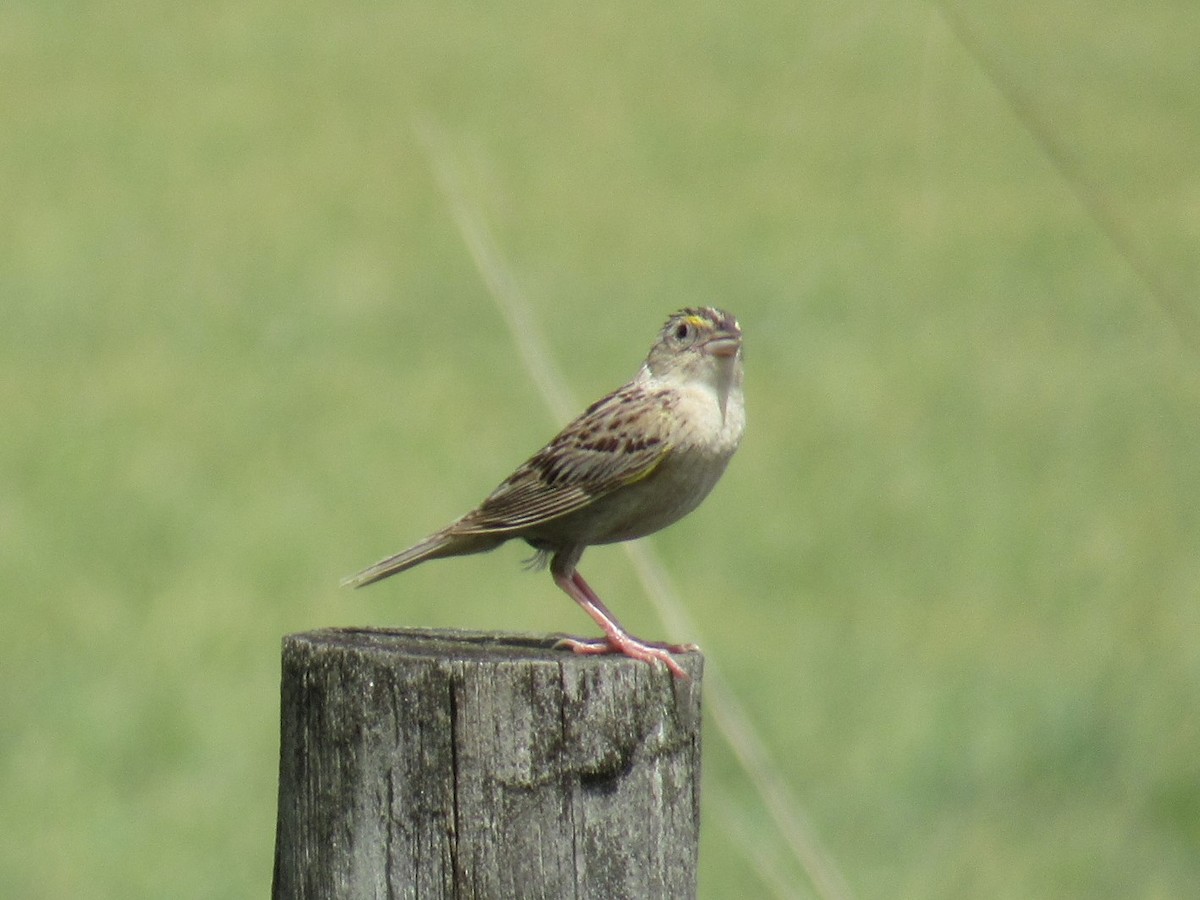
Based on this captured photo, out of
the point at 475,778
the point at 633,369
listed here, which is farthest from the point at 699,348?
the point at 633,369

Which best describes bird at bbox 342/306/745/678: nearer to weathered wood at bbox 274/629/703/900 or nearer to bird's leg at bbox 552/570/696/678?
bird's leg at bbox 552/570/696/678

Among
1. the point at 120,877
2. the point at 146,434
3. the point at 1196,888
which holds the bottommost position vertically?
the point at 1196,888

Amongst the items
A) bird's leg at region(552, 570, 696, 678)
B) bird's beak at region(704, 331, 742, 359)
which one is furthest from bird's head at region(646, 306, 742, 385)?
bird's leg at region(552, 570, 696, 678)

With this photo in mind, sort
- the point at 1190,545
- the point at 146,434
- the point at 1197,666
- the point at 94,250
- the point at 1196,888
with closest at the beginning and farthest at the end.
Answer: the point at 1196,888
the point at 1197,666
the point at 1190,545
the point at 146,434
the point at 94,250

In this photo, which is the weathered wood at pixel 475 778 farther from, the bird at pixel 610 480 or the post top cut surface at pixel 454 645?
the bird at pixel 610 480

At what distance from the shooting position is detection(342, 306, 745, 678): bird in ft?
15.1

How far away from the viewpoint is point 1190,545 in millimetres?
11602

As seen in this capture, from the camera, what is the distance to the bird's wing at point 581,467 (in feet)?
15.0

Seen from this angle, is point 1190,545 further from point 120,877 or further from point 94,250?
point 94,250

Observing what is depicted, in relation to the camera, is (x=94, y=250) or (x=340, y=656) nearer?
(x=340, y=656)

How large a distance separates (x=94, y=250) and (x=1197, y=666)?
1127 cm

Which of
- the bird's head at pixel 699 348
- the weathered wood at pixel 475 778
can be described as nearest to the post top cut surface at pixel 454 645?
the weathered wood at pixel 475 778

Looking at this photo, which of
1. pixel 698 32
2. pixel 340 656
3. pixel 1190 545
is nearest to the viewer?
pixel 340 656

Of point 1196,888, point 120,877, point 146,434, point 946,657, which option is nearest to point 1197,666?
point 946,657
